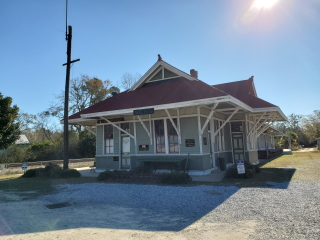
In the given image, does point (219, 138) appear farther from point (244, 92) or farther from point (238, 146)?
point (244, 92)

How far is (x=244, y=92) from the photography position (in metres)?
15.5

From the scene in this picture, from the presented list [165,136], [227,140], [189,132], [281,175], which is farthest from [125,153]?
[281,175]

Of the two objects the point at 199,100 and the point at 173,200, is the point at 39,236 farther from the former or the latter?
the point at 199,100

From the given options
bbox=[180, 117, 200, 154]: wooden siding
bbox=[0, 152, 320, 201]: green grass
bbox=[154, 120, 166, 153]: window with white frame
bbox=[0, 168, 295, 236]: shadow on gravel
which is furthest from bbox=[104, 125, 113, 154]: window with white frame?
bbox=[0, 168, 295, 236]: shadow on gravel

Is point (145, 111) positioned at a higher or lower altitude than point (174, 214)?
higher

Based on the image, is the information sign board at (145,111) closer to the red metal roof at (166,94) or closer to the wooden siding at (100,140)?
the red metal roof at (166,94)

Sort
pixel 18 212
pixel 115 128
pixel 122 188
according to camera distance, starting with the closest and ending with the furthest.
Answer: pixel 18 212, pixel 122 188, pixel 115 128

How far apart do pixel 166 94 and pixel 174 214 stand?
758cm

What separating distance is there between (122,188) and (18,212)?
11.4ft

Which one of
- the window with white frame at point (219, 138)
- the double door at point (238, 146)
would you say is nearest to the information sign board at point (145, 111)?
the window with white frame at point (219, 138)

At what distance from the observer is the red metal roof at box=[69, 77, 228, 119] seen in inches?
416

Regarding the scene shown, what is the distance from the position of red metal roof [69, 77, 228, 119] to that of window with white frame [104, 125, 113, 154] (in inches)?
66.2

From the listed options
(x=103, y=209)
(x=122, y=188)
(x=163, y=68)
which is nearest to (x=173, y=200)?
(x=103, y=209)

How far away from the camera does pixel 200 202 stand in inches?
241
